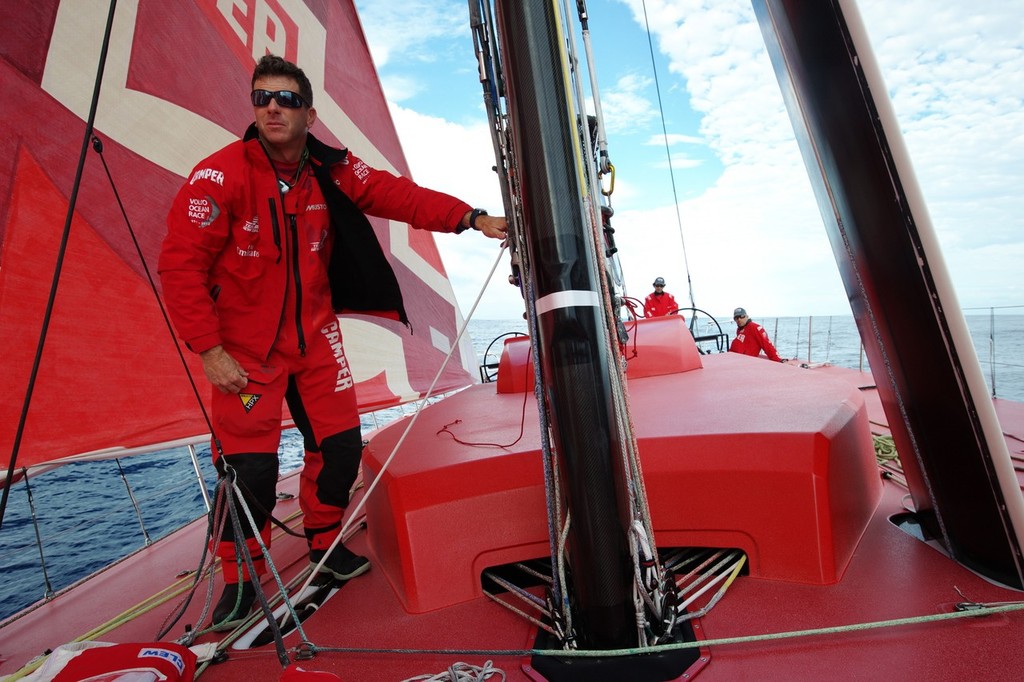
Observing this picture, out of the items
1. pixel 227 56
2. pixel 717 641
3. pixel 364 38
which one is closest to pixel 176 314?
pixel 717 641

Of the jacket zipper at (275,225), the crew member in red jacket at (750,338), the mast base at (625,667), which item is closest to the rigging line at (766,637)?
the mast base at (625,667)

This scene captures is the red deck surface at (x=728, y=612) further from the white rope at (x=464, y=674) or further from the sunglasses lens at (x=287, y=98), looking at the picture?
the sunglasses lens at (x=287, y=98)

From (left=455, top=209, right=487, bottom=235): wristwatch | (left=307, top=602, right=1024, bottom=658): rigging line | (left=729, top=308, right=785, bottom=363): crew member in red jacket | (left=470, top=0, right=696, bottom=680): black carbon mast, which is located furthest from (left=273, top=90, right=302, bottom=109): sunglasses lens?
(left=729, top=308, right=785, bottom=363): crew member in red jacket

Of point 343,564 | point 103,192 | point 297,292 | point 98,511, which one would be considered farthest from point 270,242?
point 98,511

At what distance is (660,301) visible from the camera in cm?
844

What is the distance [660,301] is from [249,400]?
746cm

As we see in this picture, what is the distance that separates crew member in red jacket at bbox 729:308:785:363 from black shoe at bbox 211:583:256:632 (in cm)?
626

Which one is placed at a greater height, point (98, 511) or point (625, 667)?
point (625, 667)

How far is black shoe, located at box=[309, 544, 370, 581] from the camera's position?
177 cm

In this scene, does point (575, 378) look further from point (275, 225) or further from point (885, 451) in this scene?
point (885, 451)

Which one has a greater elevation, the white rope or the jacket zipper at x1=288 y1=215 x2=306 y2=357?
the jacket zipper at x1=288 y1=215 x2=306 y2=357

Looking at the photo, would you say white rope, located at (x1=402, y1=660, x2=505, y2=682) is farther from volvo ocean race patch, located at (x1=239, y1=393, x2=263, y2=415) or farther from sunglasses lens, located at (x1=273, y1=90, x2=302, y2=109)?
sunglasses lens, located at (x1=273, y1=90, x2=302, y2=109)

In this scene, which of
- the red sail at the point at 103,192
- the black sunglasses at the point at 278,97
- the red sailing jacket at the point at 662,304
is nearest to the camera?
the black sunglasses at the point at 278,97

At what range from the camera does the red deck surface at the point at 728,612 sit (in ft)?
3.50
